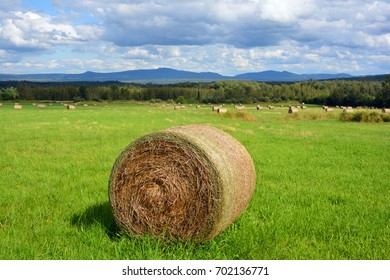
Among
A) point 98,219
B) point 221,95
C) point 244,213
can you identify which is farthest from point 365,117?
point 221,95

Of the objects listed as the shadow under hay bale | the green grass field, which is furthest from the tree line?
the shadow under hay bale

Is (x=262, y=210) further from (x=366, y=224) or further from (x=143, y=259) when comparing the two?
(x=143, y=259)

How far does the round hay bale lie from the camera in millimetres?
6652

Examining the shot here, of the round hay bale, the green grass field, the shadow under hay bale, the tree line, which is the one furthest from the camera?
the tree line

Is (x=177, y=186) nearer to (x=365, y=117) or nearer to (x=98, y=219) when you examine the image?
(x=98, y=219)

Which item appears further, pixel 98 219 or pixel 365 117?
pixel 365 117

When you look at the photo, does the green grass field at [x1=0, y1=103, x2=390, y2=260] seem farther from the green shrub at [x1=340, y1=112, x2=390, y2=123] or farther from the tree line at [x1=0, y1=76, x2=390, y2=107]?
the tree line at [x1=0, y1=76, x2=390, y2=107]

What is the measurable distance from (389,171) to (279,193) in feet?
17.9

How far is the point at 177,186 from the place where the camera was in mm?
6883

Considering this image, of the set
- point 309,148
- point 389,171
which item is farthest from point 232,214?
point 309,148

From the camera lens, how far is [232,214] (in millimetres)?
7035

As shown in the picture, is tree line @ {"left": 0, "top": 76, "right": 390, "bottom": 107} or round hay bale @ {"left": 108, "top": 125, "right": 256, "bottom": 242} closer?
round hay bale @ {"left": 108, "top": 125, "right": 256, "bottom": 242}

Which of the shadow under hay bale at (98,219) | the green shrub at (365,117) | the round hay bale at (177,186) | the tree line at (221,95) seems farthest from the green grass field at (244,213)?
the tree line at (221,95)

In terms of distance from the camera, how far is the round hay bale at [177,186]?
665cm
